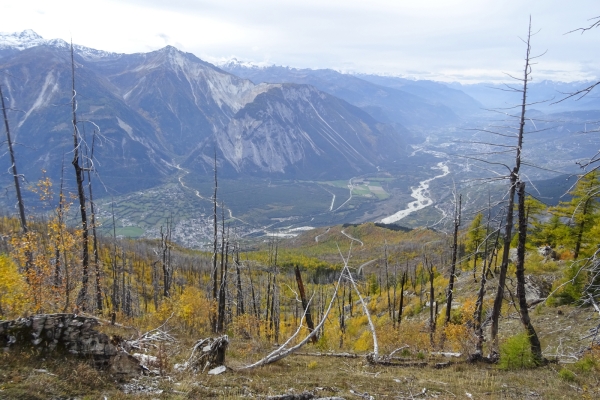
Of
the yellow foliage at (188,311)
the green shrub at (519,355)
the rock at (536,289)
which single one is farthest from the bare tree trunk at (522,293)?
the yellow foliage at (188,311)

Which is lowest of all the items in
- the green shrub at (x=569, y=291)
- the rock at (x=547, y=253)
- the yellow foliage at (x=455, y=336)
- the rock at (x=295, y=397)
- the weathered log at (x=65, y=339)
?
the yellow foliage at (x=455, y=336)

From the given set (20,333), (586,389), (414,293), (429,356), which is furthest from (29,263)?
(414,293)

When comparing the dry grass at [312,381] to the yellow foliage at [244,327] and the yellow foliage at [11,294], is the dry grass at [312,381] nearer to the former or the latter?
the yellow foliage at [11,294]

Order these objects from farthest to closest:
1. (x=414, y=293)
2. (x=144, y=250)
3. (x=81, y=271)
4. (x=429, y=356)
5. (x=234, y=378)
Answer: (x=144, y=250)
(x=414, y=293)
(x=81, y=271)
(x=429, y=356)
(x=234, y=378)

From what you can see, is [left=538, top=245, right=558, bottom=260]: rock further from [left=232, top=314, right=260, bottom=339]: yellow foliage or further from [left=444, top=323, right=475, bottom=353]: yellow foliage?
[left=232, top=314, right=260, bottom=339]: yellow foliage

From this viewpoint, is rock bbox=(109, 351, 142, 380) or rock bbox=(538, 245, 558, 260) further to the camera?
rock bbox=(538, 245, 558, 260)

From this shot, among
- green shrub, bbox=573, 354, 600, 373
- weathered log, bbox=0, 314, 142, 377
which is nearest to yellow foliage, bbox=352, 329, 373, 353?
green shrub, bbox=573, 354, 600, 373

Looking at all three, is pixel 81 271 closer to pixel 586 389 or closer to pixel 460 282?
pixel 586 389

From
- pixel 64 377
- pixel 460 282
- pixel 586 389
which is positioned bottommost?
pixel 460 282

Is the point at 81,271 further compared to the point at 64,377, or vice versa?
the point at 81,271
